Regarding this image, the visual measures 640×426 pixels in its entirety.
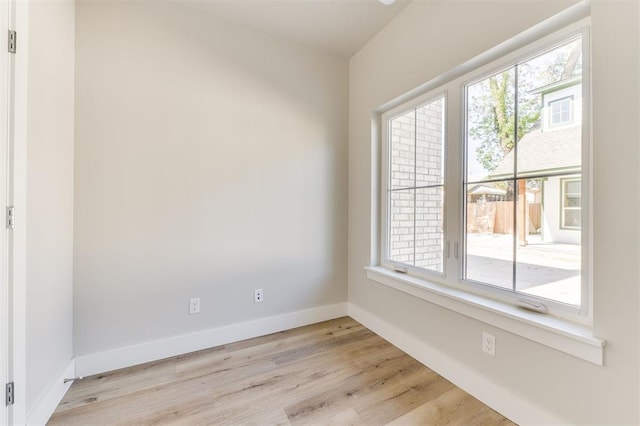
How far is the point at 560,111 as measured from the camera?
1381 millimetres

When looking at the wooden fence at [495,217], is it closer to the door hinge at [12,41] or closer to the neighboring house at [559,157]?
the neighboring house at [559,157]

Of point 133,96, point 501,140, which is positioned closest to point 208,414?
point 133,96

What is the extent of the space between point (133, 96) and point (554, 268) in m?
2.90

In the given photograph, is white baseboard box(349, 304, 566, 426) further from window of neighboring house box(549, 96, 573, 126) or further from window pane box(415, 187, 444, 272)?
window of neighboring house box(549, 96, 573, 126)

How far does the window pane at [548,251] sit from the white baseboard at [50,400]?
8.75 feet

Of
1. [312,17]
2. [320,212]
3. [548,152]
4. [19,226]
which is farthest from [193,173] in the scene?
[548,152]

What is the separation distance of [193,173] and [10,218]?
108 centimetres

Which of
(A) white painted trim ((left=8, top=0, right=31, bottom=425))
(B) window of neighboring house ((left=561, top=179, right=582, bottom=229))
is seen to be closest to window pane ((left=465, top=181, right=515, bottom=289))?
(B) window of neighboring house ((left=561, top=179, right=582, bottom=229))

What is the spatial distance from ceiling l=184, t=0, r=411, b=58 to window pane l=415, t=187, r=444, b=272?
1.51 meters

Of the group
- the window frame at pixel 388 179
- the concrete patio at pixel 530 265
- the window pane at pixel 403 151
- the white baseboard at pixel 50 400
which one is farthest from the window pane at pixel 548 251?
the white baseboard at pixel 50 400

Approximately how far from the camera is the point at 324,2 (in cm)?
209

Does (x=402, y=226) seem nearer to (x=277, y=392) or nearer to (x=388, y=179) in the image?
(x=388, y=179)

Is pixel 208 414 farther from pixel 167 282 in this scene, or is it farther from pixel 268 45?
pixel 268 45

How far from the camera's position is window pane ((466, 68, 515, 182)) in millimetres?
1617
